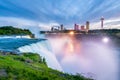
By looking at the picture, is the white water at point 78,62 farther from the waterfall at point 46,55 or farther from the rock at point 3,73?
the rock at point 3,73

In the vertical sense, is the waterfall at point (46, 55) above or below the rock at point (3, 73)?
below

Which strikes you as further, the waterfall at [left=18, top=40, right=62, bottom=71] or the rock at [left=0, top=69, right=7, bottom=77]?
the waterfall at [left=18, top=40, right=62, bottom=71]

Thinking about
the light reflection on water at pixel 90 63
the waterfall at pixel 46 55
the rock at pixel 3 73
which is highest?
the rock at pixel 3 73

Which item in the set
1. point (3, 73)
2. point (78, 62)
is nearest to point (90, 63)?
point (78, 62)

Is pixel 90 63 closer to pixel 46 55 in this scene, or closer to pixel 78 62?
pixel 78 62

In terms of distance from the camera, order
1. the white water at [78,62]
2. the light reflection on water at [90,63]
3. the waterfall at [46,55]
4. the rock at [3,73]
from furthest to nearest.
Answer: the light reflection on water at [90,63] < the white water at [78,62] < the waterfall at [46,55] < the rock at [3,73]

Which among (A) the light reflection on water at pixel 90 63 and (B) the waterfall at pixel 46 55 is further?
(A) the light reflection on water at pixel 90 63

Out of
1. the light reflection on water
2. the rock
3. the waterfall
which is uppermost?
the rock

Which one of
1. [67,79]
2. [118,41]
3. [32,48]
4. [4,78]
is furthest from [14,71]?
[118,41]

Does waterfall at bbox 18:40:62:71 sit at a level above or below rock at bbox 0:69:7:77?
below

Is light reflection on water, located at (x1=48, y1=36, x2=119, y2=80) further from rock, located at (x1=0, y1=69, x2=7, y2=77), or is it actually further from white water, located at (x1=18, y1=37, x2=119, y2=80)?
rock, located at (x1=0, y1=69, x2=7, y2=77)

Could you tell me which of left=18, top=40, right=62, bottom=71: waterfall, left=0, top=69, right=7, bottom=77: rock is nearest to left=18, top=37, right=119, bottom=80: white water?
left=18, top=40, right=62, bottom=71: waterfall

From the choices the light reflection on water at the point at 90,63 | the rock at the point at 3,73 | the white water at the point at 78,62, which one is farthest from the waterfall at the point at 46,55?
the rock at the point at 3,73
